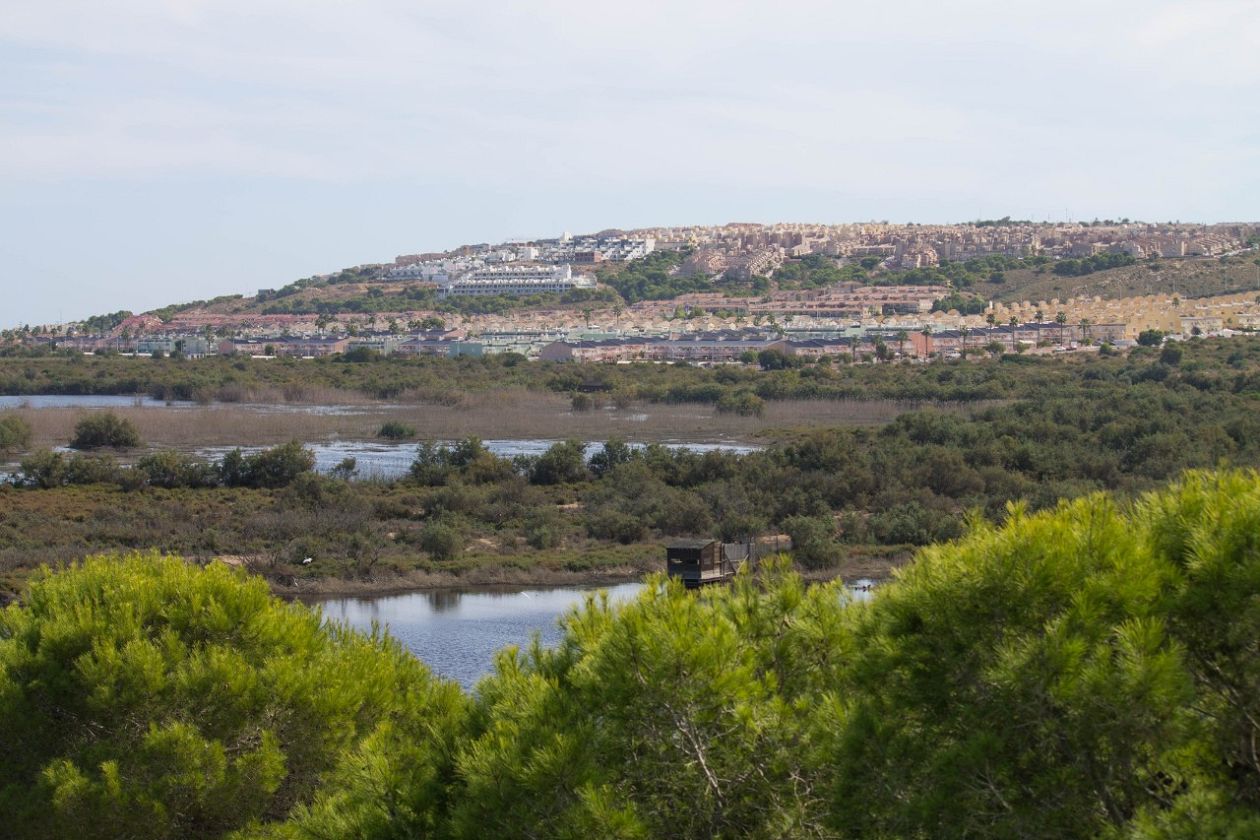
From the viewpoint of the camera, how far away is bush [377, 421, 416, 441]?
4972 centimetres

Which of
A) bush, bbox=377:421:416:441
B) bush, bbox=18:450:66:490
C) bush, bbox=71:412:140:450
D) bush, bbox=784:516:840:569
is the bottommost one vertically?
bush, bbox=377:421:416:441

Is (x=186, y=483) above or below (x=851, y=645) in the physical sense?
below

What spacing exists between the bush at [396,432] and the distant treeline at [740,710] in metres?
40.6

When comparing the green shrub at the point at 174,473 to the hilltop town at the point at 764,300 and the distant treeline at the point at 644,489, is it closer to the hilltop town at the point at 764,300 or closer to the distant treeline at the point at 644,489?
the distant treeline at the point at 644,489

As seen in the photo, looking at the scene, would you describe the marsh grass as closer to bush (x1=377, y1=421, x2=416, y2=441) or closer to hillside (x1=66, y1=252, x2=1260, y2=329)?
bush (x1=377, y1=421, x2=416, y2=441)

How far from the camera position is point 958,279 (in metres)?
112

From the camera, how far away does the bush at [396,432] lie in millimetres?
49722

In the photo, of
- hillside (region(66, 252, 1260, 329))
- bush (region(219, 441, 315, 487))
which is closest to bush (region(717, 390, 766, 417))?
bush (region(219, 441, 315, 487))

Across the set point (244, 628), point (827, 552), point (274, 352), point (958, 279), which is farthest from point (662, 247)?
point (244, 628)

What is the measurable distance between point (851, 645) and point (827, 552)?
Answer: 19.9m

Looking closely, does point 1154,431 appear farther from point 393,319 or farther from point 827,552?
point 393,319

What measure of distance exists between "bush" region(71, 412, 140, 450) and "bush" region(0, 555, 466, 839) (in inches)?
1489

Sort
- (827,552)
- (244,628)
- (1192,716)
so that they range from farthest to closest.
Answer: (827,552) → (244,628) → (1192,716)

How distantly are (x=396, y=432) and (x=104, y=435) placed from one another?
8816 millimetres
